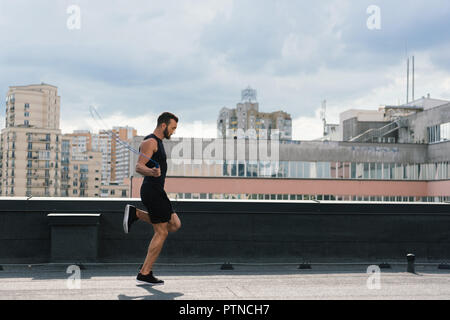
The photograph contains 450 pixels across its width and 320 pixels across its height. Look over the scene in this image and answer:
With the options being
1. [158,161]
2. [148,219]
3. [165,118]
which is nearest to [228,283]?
[148,219]

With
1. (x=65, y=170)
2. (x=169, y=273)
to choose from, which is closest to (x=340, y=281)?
(x=169, y=273)

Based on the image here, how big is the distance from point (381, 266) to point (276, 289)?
115 inches

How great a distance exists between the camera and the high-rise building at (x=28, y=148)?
169 m

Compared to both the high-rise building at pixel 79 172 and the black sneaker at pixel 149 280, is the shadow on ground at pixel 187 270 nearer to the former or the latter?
the black sneaker at pixel 149 280

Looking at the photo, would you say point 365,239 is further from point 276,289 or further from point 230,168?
point 230,168

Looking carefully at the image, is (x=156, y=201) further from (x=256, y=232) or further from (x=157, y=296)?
(x=256, y=232)

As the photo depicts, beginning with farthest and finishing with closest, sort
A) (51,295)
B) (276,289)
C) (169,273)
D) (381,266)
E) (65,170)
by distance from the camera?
(65,170)
(381,266)
(169,273)
(276,289)
(51,295)

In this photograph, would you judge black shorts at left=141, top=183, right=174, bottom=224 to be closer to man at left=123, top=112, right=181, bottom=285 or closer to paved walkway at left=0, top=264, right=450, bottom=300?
man at left=123, top=112, right=181, bottom=285

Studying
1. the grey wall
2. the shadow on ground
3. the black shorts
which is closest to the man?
the black shorts

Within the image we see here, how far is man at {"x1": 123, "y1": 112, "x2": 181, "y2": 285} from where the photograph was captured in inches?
268

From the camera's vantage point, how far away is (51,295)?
6.39 m

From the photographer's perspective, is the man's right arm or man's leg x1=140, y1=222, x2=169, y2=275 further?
man's leg x1=140, y1=222, x2=169, y2=275

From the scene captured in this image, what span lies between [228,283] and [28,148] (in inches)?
6830

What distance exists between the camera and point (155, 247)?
7059mm
